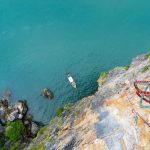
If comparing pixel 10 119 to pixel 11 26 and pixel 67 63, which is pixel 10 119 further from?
pixel 11 26

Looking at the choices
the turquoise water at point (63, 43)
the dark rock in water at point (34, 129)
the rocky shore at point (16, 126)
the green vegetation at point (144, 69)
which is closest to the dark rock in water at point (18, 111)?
the rocky shore at point (16, 126)

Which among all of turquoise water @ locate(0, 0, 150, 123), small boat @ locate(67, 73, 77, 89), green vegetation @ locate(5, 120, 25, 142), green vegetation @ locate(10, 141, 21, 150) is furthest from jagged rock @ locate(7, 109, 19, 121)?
small boat @ locate(67, 73, 77, 89)

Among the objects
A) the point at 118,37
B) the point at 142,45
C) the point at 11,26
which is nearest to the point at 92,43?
the point at 118,37

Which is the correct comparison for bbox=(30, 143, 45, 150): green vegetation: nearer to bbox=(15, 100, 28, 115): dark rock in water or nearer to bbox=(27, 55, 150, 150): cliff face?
bbox=(27, 55, 150, 150): cliff face

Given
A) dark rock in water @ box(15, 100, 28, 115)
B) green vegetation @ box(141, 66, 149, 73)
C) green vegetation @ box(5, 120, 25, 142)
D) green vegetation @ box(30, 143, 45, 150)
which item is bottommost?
green vegetation @ box(30, 143, 45, 150)

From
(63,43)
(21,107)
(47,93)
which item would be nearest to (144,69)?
(21,107)

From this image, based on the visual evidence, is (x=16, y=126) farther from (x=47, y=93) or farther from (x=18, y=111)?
(x=47, y=93)
